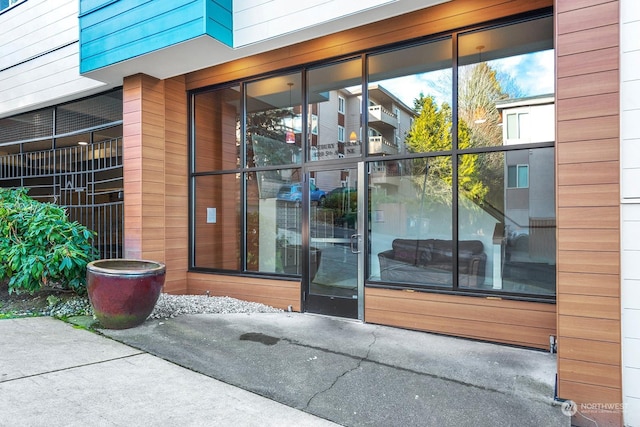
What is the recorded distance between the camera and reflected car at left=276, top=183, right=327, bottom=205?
211 inches

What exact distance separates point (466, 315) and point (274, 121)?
3.89 meters

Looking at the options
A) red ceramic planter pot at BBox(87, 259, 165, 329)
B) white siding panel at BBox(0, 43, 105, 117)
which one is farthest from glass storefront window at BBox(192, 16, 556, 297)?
white siding panel at BBox(0, 43, 105, 117)

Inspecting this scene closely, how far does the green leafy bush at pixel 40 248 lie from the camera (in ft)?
16.2

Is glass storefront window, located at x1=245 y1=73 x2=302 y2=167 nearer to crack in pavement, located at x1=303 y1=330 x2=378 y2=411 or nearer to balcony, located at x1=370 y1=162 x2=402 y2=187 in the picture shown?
balcony, located at x1=370 y1=162 x2=402 y2=187

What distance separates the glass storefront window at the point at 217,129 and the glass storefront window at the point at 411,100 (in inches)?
93.4

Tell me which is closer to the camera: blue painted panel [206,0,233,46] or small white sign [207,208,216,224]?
blue painted panel [206,0,233,46]

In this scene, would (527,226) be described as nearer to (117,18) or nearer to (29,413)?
(29,413)

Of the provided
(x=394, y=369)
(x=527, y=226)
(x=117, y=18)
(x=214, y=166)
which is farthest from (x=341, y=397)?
(x=117, y=18)

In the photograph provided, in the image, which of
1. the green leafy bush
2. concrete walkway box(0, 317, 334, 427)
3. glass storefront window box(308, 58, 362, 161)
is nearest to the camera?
concrete walkway box(0, 317, 334, 427)

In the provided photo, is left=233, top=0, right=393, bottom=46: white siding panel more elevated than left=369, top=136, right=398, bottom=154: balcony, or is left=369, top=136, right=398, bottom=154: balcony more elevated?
left=233, top=0, right=393, bottom=46: white siding panel

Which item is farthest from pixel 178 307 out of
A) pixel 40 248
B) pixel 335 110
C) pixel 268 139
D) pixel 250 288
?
pixel 335 110

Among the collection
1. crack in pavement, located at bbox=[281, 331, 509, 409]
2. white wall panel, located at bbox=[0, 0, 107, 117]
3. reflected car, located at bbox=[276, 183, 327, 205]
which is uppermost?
white wall panel, located at bbox=[0, 0, 107, 117]

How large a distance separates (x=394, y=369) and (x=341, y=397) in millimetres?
729

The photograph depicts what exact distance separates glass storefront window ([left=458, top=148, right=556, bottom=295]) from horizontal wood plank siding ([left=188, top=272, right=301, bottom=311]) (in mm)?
2326
